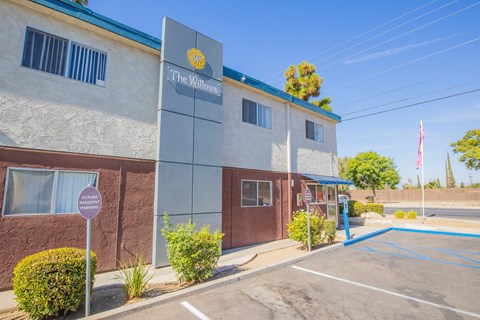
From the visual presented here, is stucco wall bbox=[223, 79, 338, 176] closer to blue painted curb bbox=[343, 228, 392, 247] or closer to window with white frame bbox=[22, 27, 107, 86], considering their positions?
blue painted curb bbox=[343, 228, 392, 247]

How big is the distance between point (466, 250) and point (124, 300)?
A: 42.2ft

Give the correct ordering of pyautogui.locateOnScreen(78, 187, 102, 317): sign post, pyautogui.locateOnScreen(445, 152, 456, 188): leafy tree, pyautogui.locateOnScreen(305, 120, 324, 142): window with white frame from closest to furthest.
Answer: pyautogui.locateOnScreen(78, 187, 102, 317): sign post
pyautogui.locateOnScreen(305, 120, 324, 142): window with white frame
pyautogui.locateOnScreen(445, 152, 456, 188): leafy tree

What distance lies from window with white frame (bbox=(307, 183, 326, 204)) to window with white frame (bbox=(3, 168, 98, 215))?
461 inches

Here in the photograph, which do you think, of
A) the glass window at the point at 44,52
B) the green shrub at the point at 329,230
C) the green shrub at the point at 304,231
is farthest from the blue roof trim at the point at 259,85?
the green shrub at the point at 329,230

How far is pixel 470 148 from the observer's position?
123 feet

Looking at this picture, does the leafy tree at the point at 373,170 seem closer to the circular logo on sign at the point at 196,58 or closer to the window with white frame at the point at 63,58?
the circular logo on sign at the point at 196,58

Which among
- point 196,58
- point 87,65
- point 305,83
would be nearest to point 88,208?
point 87,65

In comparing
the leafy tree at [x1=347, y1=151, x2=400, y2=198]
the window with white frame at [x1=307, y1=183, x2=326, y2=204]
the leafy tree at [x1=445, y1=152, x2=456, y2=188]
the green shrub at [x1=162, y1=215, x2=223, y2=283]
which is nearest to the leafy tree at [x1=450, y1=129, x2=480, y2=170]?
the leafy tree at [x1=347, y1=151, x2=400, y2=198]

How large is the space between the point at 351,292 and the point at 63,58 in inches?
385

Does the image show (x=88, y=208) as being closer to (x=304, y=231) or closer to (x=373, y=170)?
(x=304, y=231)

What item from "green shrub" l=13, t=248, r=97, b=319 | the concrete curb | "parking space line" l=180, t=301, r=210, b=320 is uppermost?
"green shrub" l=13, t=248, r=97, b=319

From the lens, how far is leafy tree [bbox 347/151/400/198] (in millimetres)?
38500

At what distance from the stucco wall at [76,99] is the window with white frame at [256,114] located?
14.5 feet

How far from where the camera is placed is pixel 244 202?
11289 millimetres
